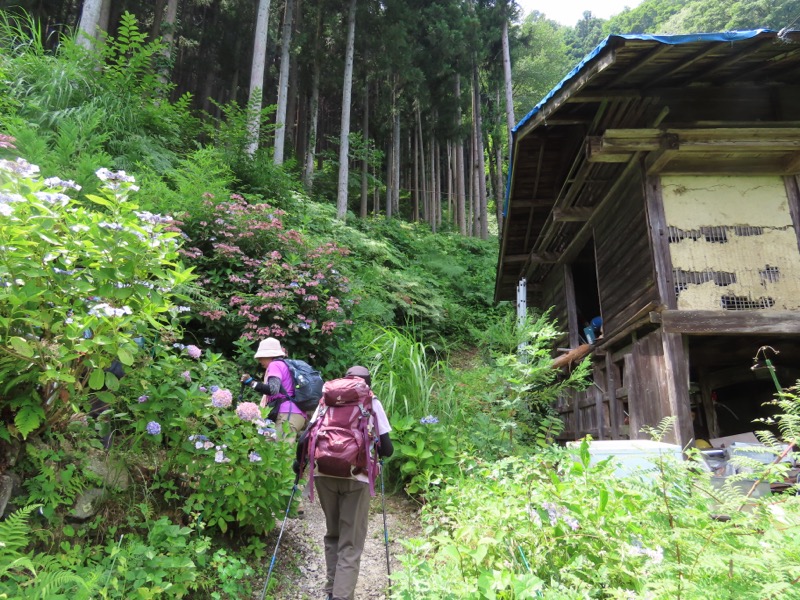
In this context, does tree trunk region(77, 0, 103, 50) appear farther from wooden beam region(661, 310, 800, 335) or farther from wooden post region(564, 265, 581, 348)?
wooden beam region(661, 310, 800, 335)

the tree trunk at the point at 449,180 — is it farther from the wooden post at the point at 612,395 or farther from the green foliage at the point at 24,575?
the green foliage at the point at 24,575

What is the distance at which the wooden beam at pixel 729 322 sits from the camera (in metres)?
5.20

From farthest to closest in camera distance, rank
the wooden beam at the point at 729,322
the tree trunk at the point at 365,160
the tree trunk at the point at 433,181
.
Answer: the tree trunk at the point at 433,181 → the tree trunk at the point at 365,160 → the wooden beam at the point at 729,322

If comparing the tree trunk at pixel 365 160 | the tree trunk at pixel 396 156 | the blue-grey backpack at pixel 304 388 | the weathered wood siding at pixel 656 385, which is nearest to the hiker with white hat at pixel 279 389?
the blue-grey backpack at pixel 304 388

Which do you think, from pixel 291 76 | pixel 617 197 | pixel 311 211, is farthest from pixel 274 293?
pixel 291 76

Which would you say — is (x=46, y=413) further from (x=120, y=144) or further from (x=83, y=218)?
(x=120, y=144)

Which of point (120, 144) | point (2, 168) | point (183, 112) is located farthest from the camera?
point (183, 112)

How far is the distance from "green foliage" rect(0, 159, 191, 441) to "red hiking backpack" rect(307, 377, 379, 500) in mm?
1364

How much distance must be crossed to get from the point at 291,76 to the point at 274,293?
20112 millimetres

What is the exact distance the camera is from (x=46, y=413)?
2.73 m

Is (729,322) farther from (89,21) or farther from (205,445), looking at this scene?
(89,21)

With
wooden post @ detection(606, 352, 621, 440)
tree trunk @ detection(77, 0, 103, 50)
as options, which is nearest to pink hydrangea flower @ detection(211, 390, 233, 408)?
wooden post @ detection(606, 352, 621, 440)

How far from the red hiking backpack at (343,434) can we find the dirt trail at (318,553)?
0.88m

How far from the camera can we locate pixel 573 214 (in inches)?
312
